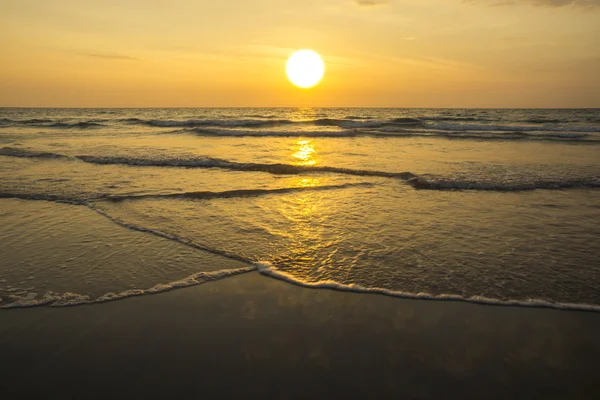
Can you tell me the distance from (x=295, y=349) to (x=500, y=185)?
9.01 meters

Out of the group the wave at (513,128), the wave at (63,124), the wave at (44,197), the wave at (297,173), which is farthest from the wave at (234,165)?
the wave at (63,124)

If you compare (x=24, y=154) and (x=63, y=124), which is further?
(x=63, y=124)

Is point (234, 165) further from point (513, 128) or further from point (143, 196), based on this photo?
point (513, 128)

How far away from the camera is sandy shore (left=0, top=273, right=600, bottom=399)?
2902 millimetres

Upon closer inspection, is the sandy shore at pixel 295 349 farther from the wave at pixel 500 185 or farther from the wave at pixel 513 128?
the wave at pixel 513 128

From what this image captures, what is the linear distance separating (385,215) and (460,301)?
11.3 feet

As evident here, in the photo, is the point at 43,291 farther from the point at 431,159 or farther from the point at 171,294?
the point at 431,159

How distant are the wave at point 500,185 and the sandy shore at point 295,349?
21.6 ft

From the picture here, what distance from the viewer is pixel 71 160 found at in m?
14.9

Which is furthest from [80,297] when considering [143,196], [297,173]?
[297,173]

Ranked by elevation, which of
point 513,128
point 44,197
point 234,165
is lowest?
point 44,197

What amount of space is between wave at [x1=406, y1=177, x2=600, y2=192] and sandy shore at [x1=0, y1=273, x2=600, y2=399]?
21.6 ft

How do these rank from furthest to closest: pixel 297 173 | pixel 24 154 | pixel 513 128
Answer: pixel 513 128
pixel 24 154
pixel 297 173

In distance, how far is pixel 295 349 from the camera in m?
3.35
